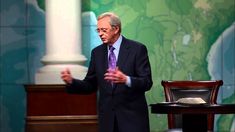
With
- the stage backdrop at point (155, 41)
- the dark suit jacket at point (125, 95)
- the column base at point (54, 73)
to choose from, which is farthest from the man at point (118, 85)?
the stage backdrop at point (155, 41)

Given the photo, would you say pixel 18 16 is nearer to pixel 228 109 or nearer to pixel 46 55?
pixel 46 55

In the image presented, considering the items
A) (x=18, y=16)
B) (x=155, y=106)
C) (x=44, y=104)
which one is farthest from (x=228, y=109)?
(x=18, y=16)

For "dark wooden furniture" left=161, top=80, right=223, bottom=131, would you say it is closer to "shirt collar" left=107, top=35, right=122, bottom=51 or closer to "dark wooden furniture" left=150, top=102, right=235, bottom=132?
"dark wooden furniture" left=150, top=102, right=235, bottom=132

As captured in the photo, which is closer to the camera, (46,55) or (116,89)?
(116,89)

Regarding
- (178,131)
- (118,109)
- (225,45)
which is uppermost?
(225,45)

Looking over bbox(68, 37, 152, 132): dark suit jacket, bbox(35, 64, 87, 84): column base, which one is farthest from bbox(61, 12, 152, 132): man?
bbox(35, 64, 87, 84): column base

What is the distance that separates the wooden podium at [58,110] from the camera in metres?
5.55

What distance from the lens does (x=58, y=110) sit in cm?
561

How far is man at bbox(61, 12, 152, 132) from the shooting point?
3.73 metres

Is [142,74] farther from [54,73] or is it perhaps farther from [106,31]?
[54,73]

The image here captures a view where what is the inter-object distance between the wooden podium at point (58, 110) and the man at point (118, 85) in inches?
70.9

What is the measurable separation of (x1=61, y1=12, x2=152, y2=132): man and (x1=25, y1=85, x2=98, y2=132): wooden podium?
1800 mm

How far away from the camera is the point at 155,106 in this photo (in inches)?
164

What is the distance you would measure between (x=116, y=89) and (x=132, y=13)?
2681 millimetres
